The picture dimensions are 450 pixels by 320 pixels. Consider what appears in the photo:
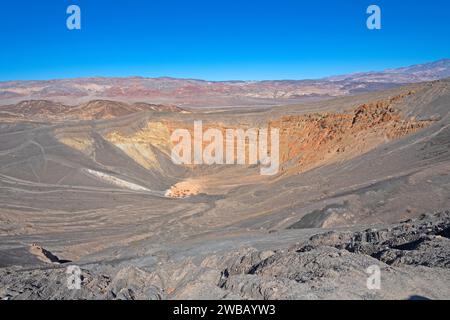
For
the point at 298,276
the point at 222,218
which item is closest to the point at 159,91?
the point at 222,218

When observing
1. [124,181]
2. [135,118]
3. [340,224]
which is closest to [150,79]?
[135,118]

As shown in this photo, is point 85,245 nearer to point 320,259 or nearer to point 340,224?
point 340,224

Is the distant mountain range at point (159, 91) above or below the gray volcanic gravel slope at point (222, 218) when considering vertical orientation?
above

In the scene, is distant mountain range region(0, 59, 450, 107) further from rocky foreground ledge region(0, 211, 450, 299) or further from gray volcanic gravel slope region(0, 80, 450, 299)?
rocky foreground ledge region(0, 211, 450, 299)

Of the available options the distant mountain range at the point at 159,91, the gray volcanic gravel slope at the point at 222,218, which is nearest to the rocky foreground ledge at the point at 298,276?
the gray volcanic gravel slope at the point at 222,218

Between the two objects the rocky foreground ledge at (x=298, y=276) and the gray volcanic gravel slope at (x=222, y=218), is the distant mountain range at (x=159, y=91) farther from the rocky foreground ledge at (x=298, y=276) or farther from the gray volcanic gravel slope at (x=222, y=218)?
the rocky foreground ledge at (x=298, y=276)
